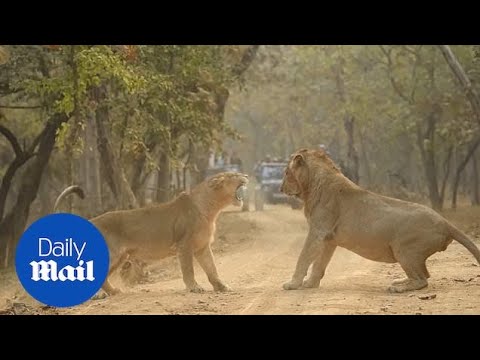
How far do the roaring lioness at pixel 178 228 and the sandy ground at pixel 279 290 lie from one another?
0.36m

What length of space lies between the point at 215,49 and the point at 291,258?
6.03 m

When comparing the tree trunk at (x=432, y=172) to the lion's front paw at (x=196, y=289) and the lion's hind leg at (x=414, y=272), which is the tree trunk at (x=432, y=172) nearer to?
the lion's hind leg at (x=414, y=272)

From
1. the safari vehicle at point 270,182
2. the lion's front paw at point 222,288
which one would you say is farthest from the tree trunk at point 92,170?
the safari vehicle at point 270,182

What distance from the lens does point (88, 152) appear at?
15.1 m

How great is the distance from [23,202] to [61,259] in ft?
24.5

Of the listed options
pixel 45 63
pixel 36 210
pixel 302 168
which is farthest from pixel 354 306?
pixel 36 210

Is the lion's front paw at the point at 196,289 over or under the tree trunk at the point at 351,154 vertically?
under

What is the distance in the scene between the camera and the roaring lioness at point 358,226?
26.2 feet

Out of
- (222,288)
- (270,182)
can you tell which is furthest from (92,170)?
(270,182)

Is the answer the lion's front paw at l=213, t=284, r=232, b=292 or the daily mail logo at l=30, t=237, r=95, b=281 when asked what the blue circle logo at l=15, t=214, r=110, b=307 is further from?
the lion's front paw at l=213, t=284, r=232, b=292

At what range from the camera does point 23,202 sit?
46.4 ft

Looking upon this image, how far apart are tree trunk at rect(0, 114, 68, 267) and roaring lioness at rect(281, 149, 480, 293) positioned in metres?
6.17

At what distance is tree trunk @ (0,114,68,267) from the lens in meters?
13.8

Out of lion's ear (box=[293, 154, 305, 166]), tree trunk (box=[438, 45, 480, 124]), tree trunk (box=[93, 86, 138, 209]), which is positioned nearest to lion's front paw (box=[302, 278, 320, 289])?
lion's ear (box=[293, 154, 305, 166])
